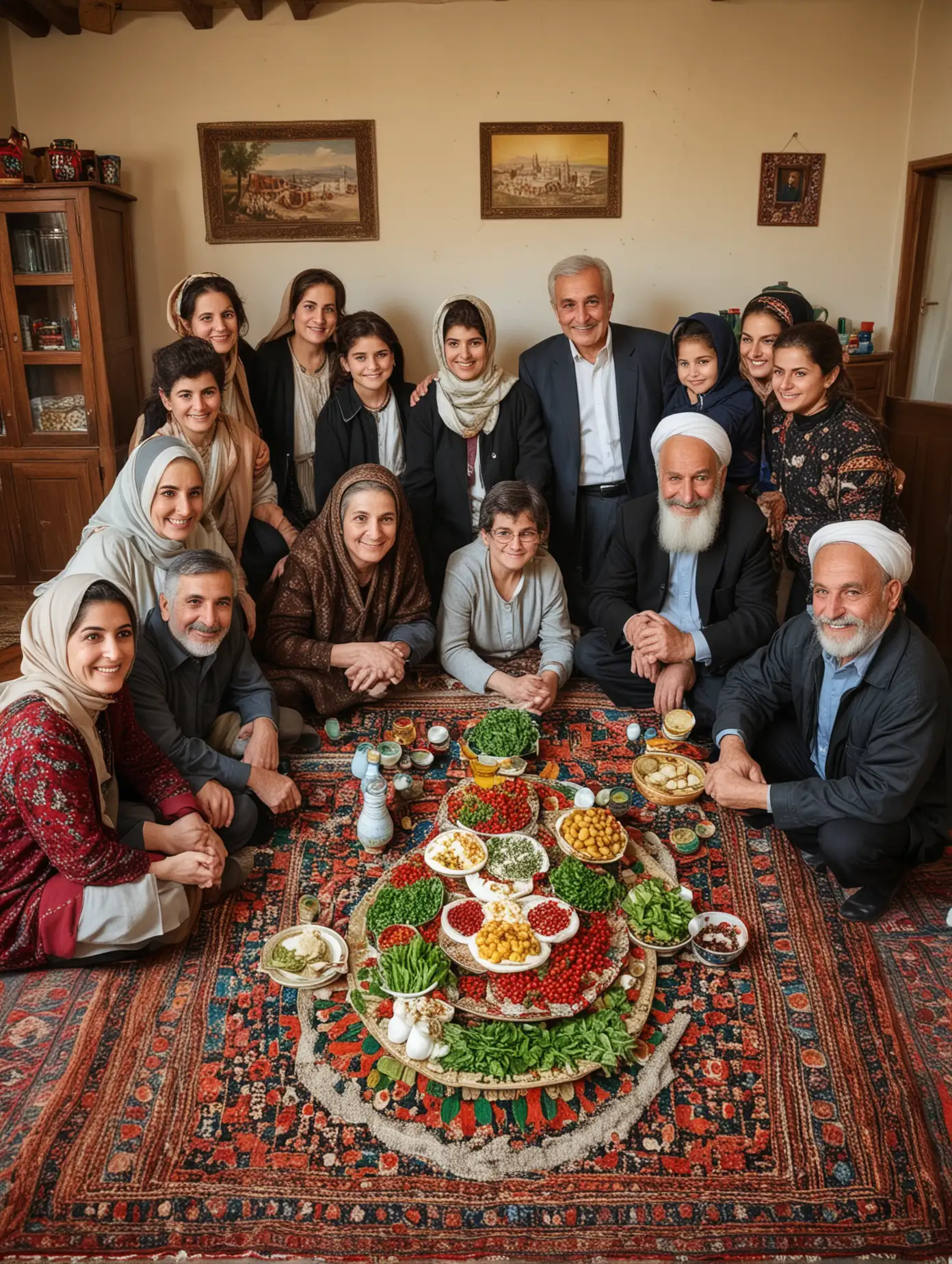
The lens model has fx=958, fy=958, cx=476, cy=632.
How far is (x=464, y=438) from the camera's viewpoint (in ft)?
15.1

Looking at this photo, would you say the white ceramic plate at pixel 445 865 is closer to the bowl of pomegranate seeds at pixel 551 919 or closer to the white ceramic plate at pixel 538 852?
the white ceramic plate at pixel 538 852

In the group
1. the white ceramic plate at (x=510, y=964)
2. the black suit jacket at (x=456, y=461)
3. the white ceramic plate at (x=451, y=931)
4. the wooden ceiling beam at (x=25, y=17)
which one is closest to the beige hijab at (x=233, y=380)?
the black suit jacket at (x=456, y=461)

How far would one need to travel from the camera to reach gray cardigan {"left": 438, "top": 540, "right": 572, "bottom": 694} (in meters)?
4.32

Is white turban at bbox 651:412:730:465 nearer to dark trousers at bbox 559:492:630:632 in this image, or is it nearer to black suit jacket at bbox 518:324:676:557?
black suit jacket at bbox 518:324:676:557

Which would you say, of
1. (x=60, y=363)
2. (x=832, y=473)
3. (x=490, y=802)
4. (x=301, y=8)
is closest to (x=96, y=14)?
(x=301, y=8)

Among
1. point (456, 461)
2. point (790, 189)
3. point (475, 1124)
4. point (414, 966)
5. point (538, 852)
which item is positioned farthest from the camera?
point (790, 189)

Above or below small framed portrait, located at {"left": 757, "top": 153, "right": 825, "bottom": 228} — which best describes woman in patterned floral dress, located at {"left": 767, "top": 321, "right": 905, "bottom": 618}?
below

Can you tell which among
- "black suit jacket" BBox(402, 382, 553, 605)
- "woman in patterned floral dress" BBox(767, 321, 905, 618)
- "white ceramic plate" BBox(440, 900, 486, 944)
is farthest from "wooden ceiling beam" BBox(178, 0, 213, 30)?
"white ceramic plate" BBox(440, 900, 486, 944)

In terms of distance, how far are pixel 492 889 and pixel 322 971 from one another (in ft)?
1.83

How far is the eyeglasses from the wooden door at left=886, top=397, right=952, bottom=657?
9.03 feet

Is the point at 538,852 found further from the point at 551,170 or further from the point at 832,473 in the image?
the point at 551,170

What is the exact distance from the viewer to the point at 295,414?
476 cm

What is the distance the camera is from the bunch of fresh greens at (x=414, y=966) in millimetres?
2609

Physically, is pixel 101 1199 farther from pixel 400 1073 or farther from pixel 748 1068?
pixel 748 1068
